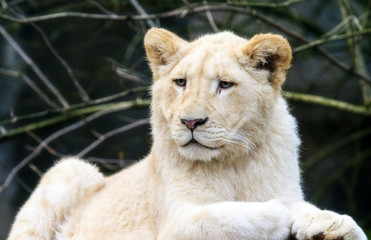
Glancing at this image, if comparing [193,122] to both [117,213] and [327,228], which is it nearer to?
[327,228]

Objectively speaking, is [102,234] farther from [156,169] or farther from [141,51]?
[141,51]

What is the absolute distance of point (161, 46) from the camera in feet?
12.4

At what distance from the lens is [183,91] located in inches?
136

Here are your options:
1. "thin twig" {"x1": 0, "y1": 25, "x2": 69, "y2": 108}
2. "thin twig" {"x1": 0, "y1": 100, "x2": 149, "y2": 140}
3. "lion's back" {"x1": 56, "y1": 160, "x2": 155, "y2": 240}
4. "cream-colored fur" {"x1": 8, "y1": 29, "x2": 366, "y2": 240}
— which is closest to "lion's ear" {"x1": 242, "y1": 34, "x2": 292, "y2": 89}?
"cream-colored fur" {"x1": 8, "y1": 29, "x2": 366, "y2": 240}

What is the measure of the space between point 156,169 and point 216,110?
2.33 ft

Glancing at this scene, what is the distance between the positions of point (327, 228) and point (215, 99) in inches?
35.0

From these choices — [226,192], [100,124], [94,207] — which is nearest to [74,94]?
[100,124]

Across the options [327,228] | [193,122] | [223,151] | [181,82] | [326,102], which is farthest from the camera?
[326,102]

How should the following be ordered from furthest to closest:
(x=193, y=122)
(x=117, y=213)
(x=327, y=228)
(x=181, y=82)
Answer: (x=117, y=213) < (x=181, y=82) < (x=193, y=122) < (x=327, y=228)

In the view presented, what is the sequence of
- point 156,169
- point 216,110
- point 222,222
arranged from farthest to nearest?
point 156,169 → point 216,110 → point 222,222

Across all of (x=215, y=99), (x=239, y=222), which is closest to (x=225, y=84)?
(x=215, y=99)

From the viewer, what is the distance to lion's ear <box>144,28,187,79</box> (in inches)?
147

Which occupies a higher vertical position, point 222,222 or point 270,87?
point 270,87

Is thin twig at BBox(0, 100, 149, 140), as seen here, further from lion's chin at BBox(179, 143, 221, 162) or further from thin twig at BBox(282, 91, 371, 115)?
lion's chin at BBox(179, 143, 221, 162)
